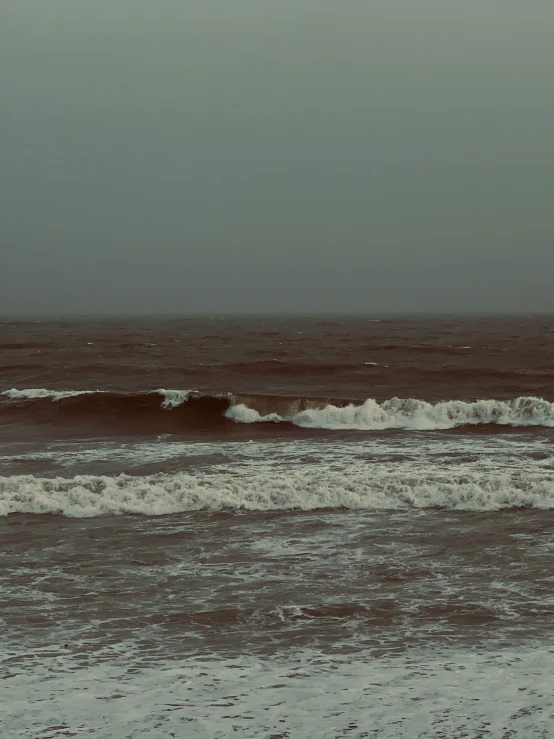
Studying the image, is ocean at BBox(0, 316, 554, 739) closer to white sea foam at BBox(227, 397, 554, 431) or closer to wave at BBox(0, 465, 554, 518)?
wave at BBox(0, 465, 554, 518)

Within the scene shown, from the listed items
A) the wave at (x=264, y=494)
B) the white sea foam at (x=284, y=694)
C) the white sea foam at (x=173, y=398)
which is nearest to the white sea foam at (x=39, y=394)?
the white sea foam at (x=173, y=398)

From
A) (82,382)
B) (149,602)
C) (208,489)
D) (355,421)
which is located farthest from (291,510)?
(82,382)

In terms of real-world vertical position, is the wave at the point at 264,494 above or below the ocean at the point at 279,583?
above

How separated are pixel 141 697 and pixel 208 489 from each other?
7.00 meters

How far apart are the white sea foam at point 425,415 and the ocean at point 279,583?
768 millimetres

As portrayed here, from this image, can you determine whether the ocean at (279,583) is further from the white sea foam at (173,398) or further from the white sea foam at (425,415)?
the white sea foam at (173,398)

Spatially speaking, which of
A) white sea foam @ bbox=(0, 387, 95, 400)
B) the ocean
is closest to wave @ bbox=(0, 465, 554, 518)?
the ocean

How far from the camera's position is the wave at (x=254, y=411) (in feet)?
77.4

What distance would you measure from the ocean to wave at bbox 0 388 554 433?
1055 millimetres

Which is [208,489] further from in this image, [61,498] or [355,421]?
[355,421]

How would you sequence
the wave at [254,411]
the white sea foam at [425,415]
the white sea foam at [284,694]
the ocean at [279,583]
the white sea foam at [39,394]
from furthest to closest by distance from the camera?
the white sea foam at [39,394] → the wave at [254,411] → the white sea foam at [425,415] → the ocean at [279,583] → the white sea foam at [284,694]

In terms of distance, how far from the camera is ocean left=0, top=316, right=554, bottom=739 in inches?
240

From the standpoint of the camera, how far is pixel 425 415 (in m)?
23.8

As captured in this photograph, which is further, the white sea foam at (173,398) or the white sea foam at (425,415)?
the white sea foam at (173,398)
